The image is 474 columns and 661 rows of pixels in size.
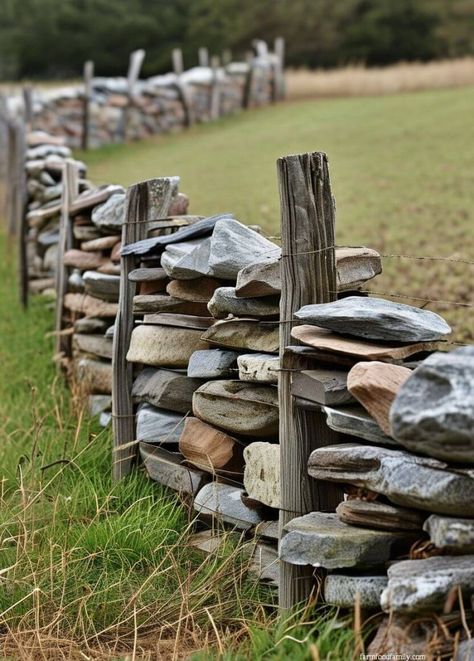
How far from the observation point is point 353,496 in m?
2.84

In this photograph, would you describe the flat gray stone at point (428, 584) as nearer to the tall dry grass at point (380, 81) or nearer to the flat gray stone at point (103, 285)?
the flat gray stone at point (103, 285)

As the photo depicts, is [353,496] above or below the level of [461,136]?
above

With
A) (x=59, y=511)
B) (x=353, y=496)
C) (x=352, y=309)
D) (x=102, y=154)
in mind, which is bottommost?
(x=102, y=154)

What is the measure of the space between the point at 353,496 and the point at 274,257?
988mm

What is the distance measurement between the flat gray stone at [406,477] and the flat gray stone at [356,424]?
0.12 ft

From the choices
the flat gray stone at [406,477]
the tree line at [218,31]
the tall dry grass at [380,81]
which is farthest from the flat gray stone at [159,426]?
the tree line at [218,31]

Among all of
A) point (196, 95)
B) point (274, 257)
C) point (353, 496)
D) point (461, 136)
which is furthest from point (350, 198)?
point (196, 95)

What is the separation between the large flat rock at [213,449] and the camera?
3613 millimetres

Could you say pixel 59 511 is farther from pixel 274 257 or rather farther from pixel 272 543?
pixel 274 257

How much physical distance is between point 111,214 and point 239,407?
2.19 metres

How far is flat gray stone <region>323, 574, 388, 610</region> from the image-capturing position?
2.65 meters

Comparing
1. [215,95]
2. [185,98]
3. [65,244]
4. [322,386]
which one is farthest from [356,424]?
[215,95]

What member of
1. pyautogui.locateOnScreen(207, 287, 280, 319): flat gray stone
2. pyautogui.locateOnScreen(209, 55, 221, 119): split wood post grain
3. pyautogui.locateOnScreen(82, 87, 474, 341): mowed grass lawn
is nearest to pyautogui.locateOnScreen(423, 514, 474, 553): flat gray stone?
pyautogui.locateOnScreen(207, 287, 280, 319): flat gray stone

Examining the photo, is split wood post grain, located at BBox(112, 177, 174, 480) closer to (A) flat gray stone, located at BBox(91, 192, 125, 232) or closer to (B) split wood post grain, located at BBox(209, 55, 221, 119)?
(A) flat gray stone, located at BBox(91, 192, 125, 232)
